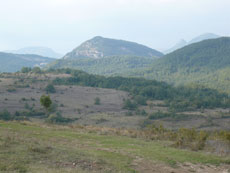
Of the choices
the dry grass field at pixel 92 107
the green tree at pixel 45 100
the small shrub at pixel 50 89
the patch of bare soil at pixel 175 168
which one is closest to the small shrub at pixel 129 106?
the dry grass field at pixel 92 107

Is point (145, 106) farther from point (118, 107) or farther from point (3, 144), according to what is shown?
point (3, 144)

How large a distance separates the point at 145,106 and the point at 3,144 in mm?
80309

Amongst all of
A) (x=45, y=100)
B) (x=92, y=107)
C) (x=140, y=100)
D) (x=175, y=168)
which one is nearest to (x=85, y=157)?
(x=175, y=168)

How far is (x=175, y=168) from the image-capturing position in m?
11.5

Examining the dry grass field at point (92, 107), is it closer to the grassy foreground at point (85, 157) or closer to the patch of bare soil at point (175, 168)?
the grassy foreground at point (85, 157)

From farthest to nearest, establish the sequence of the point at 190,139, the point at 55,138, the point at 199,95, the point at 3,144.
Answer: the point at 199,95 < the point at 190,139 < the point at 55,138 < the point at 3,144

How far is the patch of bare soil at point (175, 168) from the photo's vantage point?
10930mm

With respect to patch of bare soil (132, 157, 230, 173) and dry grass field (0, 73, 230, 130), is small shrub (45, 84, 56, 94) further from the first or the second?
patch of bare soil (132, 157, 230, 173)

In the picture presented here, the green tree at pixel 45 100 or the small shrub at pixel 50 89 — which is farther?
the small shrub at pixel 50 89

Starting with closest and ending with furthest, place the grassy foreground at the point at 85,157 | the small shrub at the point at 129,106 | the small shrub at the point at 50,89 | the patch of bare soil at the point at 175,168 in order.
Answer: the grassy foreground at the point at 85,157 → the patch of bare soil at the point at 175,168 → the small shrub at the point at 129,106 → the small shrub at the point at 50,89

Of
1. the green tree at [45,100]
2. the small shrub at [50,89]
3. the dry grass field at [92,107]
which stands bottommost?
the dry grass field at [92,107]

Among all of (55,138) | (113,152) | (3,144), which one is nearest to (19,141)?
(3,144)

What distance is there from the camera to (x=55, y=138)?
15281 mm

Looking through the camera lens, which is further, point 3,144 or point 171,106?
point 171,106
